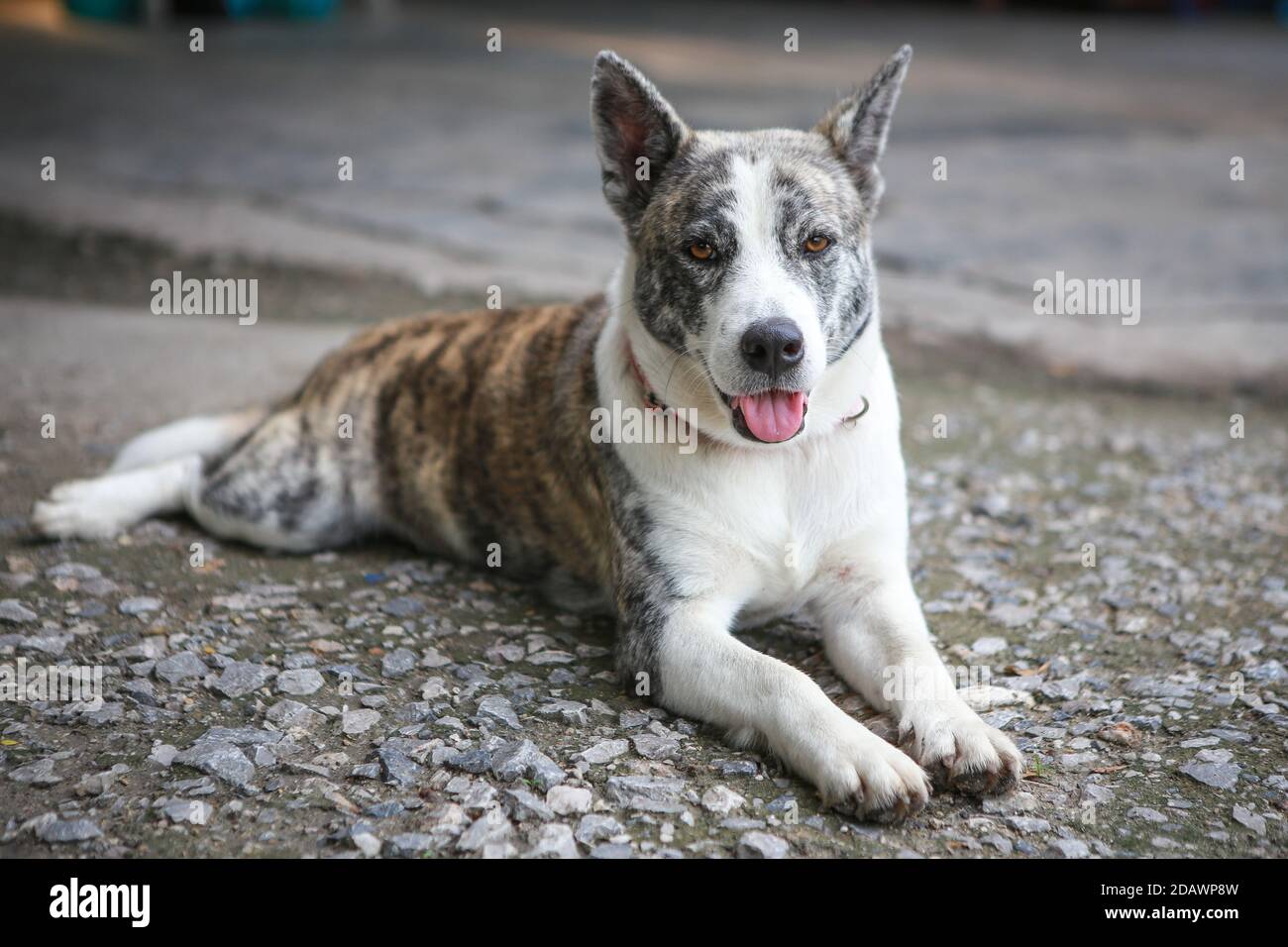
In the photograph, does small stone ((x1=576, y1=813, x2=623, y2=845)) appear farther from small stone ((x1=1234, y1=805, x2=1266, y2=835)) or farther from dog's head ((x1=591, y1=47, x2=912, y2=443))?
small stone ((x1=1234, y1=805, x2=1266, y2=835))

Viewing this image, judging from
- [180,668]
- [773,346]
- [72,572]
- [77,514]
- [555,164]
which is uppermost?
[555,164]

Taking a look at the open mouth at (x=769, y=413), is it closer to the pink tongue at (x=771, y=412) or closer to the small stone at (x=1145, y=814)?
the pink tongue at (x=771, y=412)

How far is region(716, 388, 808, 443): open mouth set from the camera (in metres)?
3.49

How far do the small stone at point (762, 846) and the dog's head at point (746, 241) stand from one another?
1108 mm

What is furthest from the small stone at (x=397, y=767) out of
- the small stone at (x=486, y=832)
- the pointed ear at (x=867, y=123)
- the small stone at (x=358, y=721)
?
the pointed ear at (x=867, y=123)

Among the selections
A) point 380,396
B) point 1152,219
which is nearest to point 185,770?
point 380,396

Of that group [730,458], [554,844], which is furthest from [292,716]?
[730,458]

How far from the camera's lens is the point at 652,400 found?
3.76m

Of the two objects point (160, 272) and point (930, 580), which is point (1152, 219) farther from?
point (160, 272)

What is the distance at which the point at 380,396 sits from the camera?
4.74 m

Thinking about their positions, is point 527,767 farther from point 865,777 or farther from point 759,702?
point 865,777

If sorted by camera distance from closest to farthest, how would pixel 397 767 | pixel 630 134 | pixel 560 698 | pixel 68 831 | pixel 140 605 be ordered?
pixel 68 831 < pixel 397 767 < pixel 560 698 < pixel 630 134 < pixel 140 605

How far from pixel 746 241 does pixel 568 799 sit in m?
1.61

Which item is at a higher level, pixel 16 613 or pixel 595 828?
pixel 16 613
